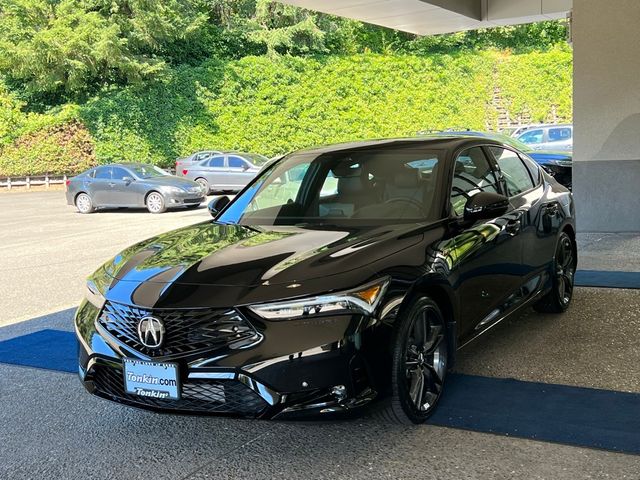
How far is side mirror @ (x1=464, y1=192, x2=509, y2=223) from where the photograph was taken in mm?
4277

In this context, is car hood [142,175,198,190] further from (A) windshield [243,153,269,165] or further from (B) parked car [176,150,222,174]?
(B) parked car [176,150,222,174]

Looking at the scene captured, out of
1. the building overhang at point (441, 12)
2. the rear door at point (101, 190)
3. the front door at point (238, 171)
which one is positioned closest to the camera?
the building overhang at point (441, 12)

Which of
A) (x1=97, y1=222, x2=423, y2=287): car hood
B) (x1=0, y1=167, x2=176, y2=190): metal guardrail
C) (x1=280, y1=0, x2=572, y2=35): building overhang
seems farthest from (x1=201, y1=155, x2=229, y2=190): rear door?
(x1=97, y1=222, x2=423, y2=287): car hood

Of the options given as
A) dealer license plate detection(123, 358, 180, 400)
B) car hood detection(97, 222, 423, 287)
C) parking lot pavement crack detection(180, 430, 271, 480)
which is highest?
car hood detection(97, 222, 423, 287)

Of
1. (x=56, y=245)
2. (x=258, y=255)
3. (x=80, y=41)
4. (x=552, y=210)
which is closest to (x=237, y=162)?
(x=80, y=41)

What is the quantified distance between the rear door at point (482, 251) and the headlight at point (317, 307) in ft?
3.16

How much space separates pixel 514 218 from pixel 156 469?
285 cm

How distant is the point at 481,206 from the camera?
168 inches

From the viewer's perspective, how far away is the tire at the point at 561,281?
587 centimetres

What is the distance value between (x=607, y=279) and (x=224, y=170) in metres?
16.6

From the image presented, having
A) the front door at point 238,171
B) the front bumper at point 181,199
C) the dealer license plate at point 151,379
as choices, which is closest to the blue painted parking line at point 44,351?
the dealer license plate at point 151,379

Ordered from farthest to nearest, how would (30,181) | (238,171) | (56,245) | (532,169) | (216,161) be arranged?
1. (30,181)
2. (216,161)
3. (238,171)
4. (56,245)
5. (532,169)

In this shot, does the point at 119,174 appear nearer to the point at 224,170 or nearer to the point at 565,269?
the point at 224,170

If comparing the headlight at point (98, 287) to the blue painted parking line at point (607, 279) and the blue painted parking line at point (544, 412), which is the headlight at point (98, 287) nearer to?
the blue painted parking line at point (544, 412)
